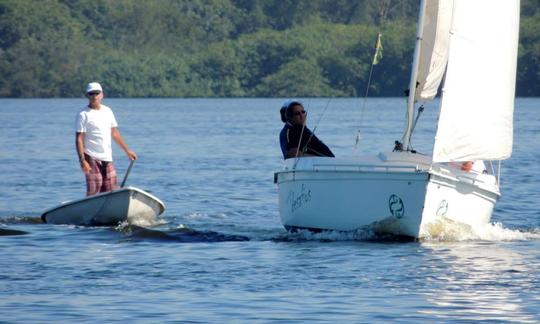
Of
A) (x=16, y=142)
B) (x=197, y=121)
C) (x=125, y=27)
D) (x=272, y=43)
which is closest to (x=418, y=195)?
(x=16, y=142)

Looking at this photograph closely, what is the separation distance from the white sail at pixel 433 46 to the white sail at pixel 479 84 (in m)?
0.94

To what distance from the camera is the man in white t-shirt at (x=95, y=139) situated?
60.7ft

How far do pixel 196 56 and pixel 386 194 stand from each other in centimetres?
8951

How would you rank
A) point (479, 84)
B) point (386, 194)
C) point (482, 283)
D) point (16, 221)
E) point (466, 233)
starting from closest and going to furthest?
1. point (482, 283)
2. point (386, 194)
3. point (479, 84)
4. point (466, 233)
5. point (16, 221)

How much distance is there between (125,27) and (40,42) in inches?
400

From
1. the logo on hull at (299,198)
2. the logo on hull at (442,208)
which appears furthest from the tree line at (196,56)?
the logo on hull at (442,208)

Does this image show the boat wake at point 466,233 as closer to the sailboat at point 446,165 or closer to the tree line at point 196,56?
the sailboat at point 446,165

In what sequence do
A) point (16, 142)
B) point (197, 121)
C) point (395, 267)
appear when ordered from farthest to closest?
point (197, 121), point (16, 142), point (395, 267)

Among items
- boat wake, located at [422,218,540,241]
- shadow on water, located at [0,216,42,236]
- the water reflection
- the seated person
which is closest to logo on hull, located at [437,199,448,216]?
boat wake, located at [422,218,540,241]

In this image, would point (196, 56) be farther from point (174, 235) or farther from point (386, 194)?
point (386, 194)

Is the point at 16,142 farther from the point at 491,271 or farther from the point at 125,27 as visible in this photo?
the point at 125,27

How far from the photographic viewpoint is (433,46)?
60.3 ft

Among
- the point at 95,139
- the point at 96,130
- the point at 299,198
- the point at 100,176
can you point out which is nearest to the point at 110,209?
the point at 100,176

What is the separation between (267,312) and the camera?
13.1m
